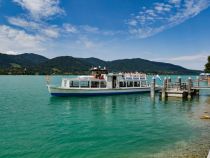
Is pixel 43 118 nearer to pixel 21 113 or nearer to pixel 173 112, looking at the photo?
pixel 21 113

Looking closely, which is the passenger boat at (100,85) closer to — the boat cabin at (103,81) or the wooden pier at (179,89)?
the boat cabin at (103,81)

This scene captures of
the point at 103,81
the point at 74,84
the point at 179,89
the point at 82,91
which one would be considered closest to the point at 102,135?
the point at 82,91

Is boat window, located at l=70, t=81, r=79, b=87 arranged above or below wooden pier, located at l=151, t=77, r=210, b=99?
above

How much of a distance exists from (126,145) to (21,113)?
17.9 metres

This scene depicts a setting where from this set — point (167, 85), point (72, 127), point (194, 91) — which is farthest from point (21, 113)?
point (194, 91)

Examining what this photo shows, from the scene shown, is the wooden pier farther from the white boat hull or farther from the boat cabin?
the boat cabin

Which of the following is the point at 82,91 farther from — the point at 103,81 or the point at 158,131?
the point at 158,131

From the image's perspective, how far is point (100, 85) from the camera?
2287 inches

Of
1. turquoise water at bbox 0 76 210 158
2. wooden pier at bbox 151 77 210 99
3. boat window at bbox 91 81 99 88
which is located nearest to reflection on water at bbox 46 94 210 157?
turquoise water at bbox 0 76 210 158

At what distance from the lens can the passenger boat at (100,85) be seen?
53.3 m

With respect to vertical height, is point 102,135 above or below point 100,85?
below

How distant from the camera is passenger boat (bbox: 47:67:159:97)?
2098 inches

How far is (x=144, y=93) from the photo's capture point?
63438 millimetres

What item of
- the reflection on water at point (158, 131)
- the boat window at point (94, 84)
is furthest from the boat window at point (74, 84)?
the reflection on water at point (158, 131)
